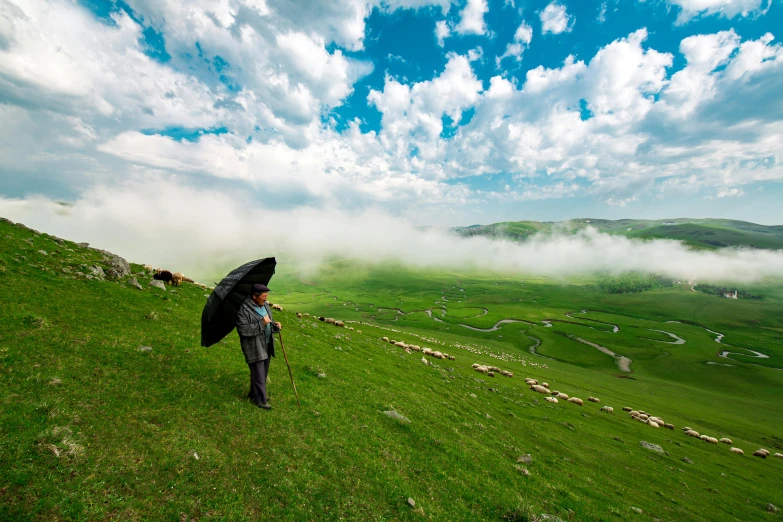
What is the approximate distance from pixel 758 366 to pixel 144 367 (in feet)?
609

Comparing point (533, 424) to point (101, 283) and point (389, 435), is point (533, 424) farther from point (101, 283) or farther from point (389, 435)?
point (101, 283)

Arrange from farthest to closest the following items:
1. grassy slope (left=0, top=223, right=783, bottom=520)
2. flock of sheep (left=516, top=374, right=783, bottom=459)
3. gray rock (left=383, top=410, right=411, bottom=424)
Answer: flock of sheep (left=516, top=374, right=783, bottom=459)
gray rock (left=383, top=410, right=411, bottom=424)
grassy slope (left=0, top=223, right=783, bottom=520)

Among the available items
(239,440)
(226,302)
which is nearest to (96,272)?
(226,302)

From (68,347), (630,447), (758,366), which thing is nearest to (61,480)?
(68,347)

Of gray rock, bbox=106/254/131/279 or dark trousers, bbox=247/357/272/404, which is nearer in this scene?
dark trousers, bbox=247/357/272/404

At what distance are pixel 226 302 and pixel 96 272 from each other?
20072 millimetres

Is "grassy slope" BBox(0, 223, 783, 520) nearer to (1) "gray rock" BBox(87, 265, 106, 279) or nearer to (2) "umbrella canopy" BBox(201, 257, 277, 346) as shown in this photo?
(1) "gray rock" BBox(87, 265, 106, 279)

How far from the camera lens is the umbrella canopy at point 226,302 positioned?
12.0 meters

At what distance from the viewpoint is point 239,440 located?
10914mm

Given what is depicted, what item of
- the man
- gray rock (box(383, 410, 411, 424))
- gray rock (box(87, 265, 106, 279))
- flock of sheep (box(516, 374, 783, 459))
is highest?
gray rock (box(87, 265, 106, 279))

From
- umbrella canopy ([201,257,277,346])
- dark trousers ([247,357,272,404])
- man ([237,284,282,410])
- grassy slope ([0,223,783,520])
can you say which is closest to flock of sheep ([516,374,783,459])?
grassy slope ([0,223,783,520])

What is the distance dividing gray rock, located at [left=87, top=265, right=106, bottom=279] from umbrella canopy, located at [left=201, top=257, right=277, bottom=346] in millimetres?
18991

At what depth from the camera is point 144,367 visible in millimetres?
13469

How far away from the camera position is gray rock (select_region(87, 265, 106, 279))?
23.4m
